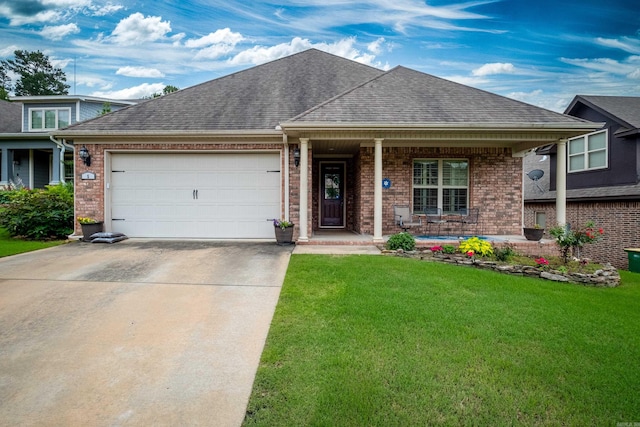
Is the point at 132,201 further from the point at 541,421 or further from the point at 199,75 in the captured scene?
the point at 199,75

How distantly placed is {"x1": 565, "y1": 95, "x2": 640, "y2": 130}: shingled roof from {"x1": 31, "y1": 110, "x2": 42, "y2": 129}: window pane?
24.6 m

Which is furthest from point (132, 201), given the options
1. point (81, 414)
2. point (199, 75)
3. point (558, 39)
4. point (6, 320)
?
point (558, 39)

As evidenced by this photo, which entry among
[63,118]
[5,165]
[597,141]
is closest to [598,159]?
[597,141]

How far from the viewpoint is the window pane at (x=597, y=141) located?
1204 cm

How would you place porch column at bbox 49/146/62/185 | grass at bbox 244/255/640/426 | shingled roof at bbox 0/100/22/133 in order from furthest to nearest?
shingled roof at bbox 0/100/22/133, porch column at bbox 49/146/62/185, grass at bbox 244/255/640/426

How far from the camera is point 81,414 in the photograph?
218cm

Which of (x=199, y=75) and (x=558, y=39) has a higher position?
(x=199, y=75)

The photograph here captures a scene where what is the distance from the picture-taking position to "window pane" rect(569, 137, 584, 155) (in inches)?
514

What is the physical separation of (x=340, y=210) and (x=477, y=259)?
5.71 metres

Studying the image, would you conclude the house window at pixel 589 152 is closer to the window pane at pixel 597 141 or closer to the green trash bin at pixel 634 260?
the window pane at pixel 597 141

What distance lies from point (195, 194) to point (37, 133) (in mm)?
13037

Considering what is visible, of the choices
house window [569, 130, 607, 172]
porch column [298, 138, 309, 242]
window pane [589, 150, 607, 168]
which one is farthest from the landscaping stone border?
house window [569, 130, 607, 172]

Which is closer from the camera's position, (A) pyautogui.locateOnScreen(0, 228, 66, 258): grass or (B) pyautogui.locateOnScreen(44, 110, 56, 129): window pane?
(A) pyautogui.locateOnScreen(0, 228, 66, 258): grass

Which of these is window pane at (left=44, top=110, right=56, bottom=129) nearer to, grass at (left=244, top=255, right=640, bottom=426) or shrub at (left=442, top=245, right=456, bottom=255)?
grass at (left=244, top=255, right=640, bottom=426)
